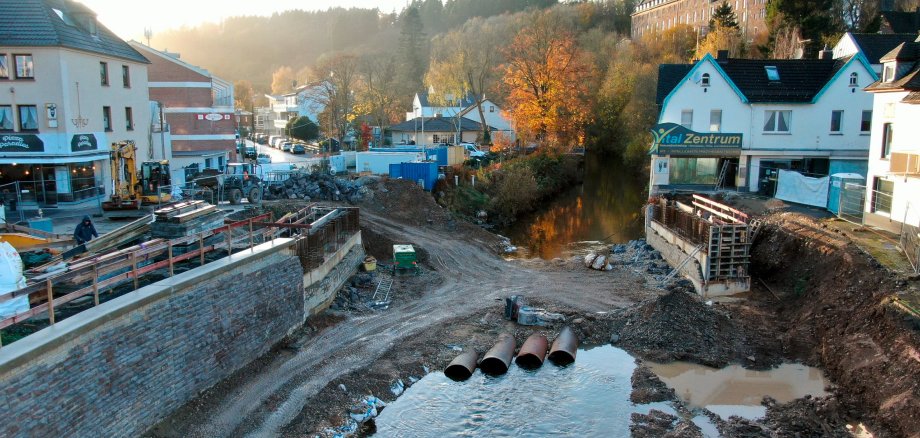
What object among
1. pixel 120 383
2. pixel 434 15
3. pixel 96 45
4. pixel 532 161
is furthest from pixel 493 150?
pixel 434 15

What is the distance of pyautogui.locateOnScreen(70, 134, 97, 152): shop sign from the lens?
29500 mm

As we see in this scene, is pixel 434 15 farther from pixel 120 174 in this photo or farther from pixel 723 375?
pixel 723 375

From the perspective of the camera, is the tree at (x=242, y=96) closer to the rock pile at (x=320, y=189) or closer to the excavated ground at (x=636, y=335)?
the rock pile at (x=320, y=189)

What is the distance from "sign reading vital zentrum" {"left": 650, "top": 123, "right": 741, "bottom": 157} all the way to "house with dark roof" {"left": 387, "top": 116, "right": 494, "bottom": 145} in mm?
34168

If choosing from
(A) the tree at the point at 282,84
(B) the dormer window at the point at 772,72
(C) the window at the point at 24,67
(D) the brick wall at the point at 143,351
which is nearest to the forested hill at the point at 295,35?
(A) the tree at the point at 282,84

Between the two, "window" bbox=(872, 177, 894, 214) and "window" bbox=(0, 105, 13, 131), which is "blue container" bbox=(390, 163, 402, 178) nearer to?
"window" bbox=(0, 105, 13, 131)

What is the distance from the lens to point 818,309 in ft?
64.3

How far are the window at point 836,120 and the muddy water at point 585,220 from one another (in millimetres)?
11673

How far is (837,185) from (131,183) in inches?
1195

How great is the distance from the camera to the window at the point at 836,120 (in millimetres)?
34781

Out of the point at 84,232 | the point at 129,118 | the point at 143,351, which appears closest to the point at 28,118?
the point at 129,118

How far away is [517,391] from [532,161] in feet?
119

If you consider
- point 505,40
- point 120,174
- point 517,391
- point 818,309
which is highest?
point 505,40

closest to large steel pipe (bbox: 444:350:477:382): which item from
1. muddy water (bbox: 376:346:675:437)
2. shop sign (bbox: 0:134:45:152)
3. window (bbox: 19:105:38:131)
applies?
muddy water (bbox: 376:346:675:437)
